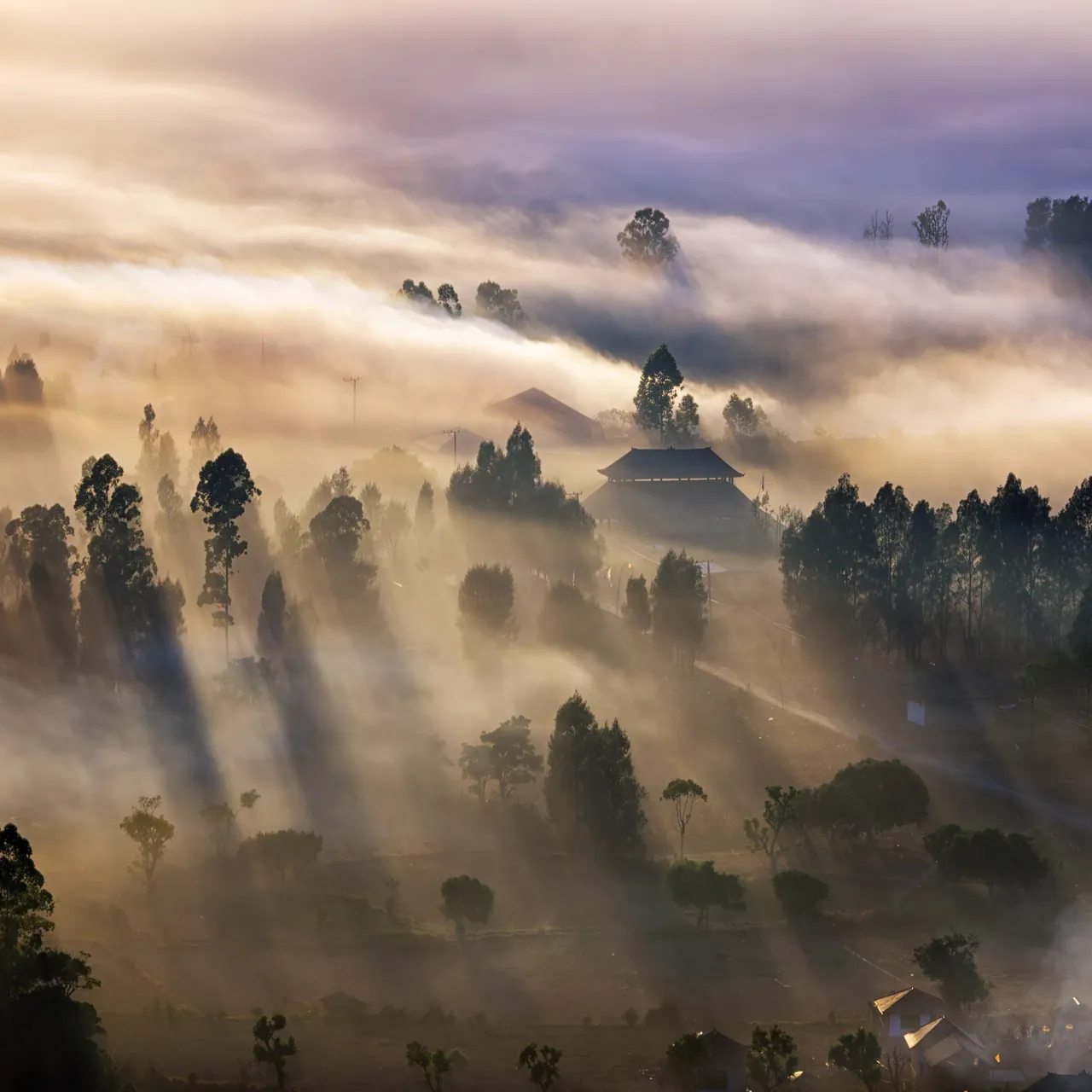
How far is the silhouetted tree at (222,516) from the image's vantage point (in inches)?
5256

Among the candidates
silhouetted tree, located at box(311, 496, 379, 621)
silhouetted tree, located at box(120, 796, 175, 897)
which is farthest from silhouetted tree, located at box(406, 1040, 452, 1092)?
silhouetted tree, located at box(311, 496, 379, 621)

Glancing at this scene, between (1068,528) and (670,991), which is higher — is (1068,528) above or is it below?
above

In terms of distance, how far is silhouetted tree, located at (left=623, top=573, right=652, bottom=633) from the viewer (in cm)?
13050

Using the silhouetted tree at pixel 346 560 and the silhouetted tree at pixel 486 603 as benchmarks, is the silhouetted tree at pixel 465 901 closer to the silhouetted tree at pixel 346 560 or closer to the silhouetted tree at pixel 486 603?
the silhouetted tree at pixel 486 603

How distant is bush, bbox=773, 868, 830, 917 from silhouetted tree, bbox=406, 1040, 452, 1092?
24.1m

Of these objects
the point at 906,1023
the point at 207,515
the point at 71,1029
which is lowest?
the point at 906,1023

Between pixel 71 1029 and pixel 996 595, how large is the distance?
79.8 meters

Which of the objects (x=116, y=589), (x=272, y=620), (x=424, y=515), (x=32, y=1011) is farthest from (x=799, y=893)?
(x=424, y=515)

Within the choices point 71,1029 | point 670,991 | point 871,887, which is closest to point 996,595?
point 871,887

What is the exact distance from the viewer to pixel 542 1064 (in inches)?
2906

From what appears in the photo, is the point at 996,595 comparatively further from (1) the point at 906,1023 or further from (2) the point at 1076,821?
(1) the point at 906,1023

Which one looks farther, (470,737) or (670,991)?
(470,737)

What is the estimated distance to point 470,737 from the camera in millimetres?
119000

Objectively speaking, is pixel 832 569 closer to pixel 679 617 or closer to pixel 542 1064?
pixel 679 617
